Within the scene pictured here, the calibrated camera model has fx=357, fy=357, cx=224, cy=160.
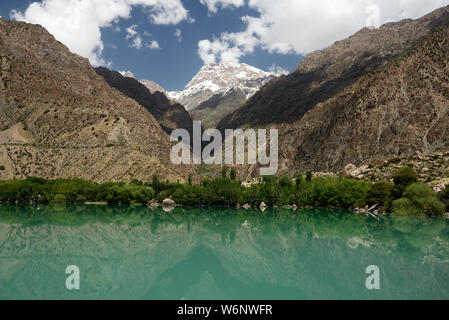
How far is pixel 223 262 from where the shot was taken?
28406mm

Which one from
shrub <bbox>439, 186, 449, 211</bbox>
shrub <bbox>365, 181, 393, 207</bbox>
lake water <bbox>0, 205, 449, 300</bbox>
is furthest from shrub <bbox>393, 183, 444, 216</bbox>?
lake water <bbox>0, 205, 449, 300</bbox>

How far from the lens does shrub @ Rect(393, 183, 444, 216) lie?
63144 mm

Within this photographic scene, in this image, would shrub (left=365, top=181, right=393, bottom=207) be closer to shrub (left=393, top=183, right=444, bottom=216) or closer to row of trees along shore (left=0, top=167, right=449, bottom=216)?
row of trees along shore (left=0, top=167, right=449, bottom=216)

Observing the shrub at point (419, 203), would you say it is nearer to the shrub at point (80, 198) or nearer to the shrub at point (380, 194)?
the shrub at point (380, 194)

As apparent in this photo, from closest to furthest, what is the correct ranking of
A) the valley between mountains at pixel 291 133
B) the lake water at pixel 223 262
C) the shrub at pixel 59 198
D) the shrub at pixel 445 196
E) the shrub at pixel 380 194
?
1. the lake water at pixel 223 262
2. the shrub at pixel 445 196
3. the shrub at pixel 380 194
4. the shrub at pixel 59 198
5. the valley between mountains at pixel 291 133

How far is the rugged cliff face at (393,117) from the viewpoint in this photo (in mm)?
111875

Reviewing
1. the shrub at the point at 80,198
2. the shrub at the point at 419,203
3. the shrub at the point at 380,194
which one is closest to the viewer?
the shrub at the point at 419,203

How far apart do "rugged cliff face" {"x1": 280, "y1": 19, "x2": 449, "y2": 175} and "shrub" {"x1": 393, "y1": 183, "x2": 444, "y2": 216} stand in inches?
1587

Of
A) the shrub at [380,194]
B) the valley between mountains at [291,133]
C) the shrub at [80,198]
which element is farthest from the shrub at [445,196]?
the shrub at [80,198]

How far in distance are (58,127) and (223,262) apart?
128m

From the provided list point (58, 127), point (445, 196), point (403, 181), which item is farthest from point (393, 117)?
point (58, 127)

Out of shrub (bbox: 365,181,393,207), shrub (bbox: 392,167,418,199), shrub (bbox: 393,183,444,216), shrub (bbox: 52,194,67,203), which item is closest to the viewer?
shrub (bbox: 393,183,444,216)

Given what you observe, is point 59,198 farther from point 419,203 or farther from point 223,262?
point 419,203

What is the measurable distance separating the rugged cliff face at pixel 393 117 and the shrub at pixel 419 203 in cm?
4031
